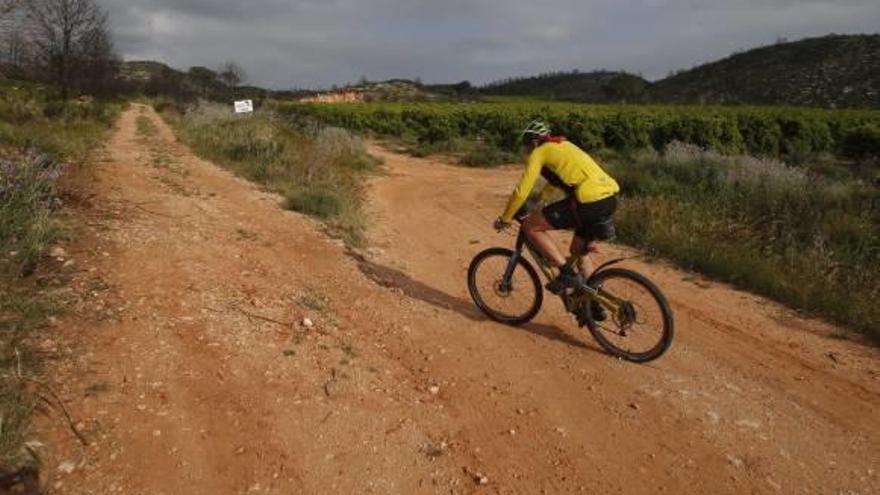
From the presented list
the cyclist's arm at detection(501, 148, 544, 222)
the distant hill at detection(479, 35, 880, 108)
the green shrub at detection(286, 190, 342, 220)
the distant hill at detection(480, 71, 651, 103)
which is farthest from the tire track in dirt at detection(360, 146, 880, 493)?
the distant hill at detection(480, 71, 651, 103)

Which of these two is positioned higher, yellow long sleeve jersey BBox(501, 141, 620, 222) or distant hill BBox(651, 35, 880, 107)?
distant hill BBox(651, 35, 880, 107)

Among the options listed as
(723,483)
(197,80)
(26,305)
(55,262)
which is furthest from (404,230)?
(197,80)

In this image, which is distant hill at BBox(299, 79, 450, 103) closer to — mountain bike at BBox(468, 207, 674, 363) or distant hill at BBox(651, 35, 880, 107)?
distant hill at BBox(651, 35, 880, 107)

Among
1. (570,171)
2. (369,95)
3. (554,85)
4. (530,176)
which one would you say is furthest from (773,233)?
(554,85)

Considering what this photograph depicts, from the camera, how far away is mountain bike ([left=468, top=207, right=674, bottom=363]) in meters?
5.59

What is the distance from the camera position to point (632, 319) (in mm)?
5625

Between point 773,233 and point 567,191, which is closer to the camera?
point 567,191

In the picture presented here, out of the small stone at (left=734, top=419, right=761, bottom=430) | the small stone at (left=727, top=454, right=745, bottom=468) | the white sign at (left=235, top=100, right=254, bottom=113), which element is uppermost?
the white sign at (left=235, top=100, right=254, bottom=113)

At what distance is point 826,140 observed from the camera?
23.6 meters

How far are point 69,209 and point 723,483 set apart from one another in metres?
7.14

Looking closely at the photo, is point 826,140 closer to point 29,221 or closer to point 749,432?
point 749,432

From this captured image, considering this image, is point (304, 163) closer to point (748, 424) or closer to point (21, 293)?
point (21, 293)

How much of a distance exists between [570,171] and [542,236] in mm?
674

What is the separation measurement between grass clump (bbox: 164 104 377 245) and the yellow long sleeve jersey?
3940mm
